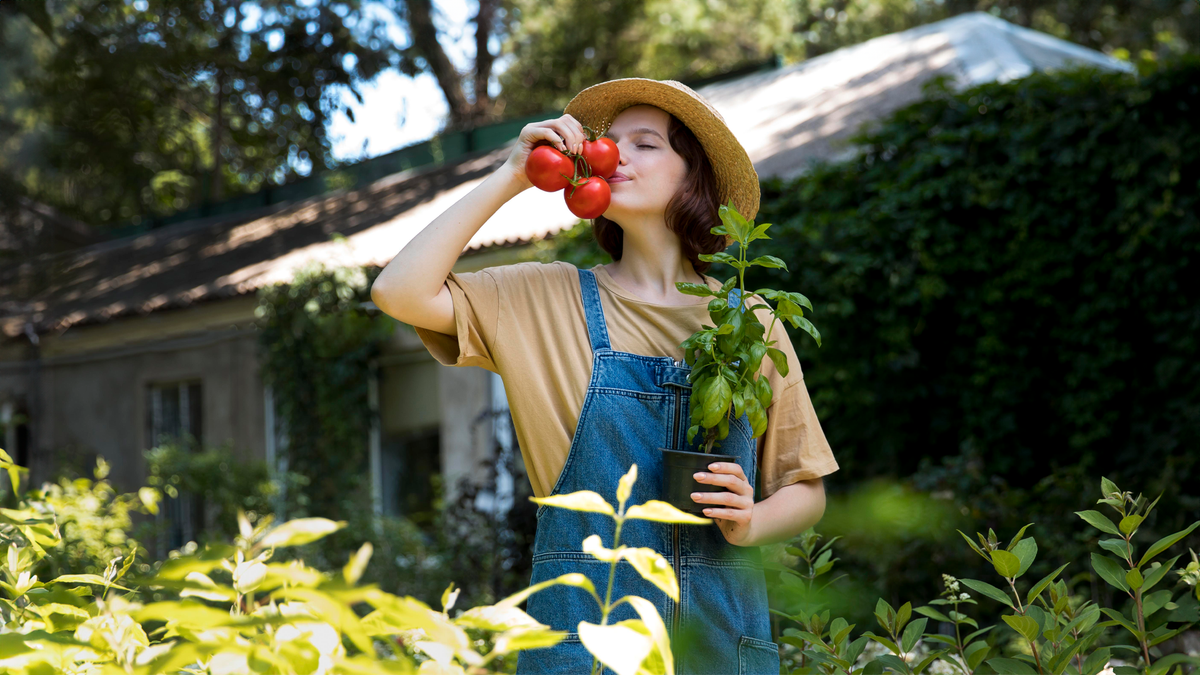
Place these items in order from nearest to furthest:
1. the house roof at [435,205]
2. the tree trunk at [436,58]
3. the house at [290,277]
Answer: the house roof at [435,205]
the house at [290,277]
the tree trunk at [436,58]

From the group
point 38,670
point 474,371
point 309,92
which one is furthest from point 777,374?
point 309,92

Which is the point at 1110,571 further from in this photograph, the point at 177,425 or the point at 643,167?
the point at 177,425

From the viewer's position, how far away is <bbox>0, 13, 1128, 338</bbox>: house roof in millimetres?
7270

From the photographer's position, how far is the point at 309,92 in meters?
11.1

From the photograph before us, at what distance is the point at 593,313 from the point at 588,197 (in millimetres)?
202

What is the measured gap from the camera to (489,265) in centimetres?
729

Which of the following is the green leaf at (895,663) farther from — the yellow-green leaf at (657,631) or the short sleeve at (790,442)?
the yellow-green leaf at (657,631)

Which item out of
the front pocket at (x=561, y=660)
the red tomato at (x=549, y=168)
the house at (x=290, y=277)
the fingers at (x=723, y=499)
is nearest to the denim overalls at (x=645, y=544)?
the front pocket at (x=561, y=660)

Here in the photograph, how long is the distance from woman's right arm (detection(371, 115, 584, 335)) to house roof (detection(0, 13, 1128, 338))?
3817mm

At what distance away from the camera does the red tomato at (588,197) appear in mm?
1667

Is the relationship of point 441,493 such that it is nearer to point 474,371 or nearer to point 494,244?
point 474,371

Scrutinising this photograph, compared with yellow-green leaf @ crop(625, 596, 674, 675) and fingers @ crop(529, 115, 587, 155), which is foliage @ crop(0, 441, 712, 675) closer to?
yellow-green leaf @ crop(625, 596, 674, 675)

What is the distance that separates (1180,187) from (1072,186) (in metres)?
0.45

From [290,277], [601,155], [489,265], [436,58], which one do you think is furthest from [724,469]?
[436,58]
